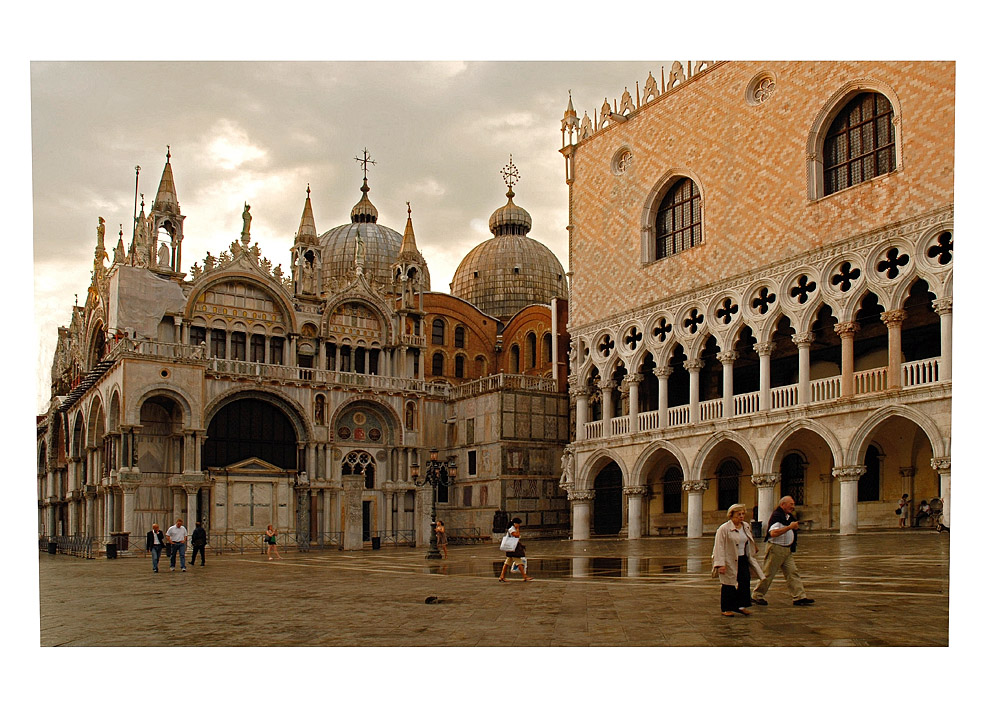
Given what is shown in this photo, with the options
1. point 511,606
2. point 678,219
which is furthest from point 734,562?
point 678,219

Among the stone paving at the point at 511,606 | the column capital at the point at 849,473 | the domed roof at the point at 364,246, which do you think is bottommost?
the stone paving at the point at 511,606

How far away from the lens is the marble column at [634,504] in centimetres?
2395

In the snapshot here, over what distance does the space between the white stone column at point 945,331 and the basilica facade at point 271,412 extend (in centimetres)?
1036

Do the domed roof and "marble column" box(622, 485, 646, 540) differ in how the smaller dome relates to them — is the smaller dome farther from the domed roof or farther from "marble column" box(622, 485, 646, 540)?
"marble column" box(622, 485, 646, 540)

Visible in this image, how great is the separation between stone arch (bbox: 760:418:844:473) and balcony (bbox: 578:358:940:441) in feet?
1.26

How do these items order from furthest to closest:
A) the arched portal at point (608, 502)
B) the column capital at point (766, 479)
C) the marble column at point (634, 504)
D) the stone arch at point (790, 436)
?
the arched portal at point (608, 502)
the marble column at point (634, 504)
the column capital at point (766, 479)
the stone arch at point (790, 436)

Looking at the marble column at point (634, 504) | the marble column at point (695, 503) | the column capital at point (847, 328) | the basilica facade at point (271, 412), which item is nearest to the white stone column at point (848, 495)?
the column capital at point (847, 328)

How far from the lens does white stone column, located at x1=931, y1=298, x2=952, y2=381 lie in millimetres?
16891

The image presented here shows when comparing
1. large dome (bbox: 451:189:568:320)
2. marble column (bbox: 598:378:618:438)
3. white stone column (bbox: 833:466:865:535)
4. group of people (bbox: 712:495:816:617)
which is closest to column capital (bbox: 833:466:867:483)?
white stone column (bbox: 833:466:865:535)

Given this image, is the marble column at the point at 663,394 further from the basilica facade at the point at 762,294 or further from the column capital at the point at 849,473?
the column capital at the point at 849,473

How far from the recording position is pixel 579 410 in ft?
85.6

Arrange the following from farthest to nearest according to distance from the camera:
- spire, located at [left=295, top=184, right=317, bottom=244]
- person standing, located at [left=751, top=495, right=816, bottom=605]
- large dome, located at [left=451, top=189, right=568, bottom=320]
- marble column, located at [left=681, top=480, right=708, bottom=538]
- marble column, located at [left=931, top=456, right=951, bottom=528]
A: large dome, located at [left=451, top=189, right=568, bottom=320] < spire, located at [left=295, top=184, right=317, bottom=244] < marble column, located at [left=681, top=480, right=708, bottom=538] < marble column, located at [left=931, top=456, right=951, bottom=528] < person standing, located at [left=751, top=495, right=816, bottom=605]
